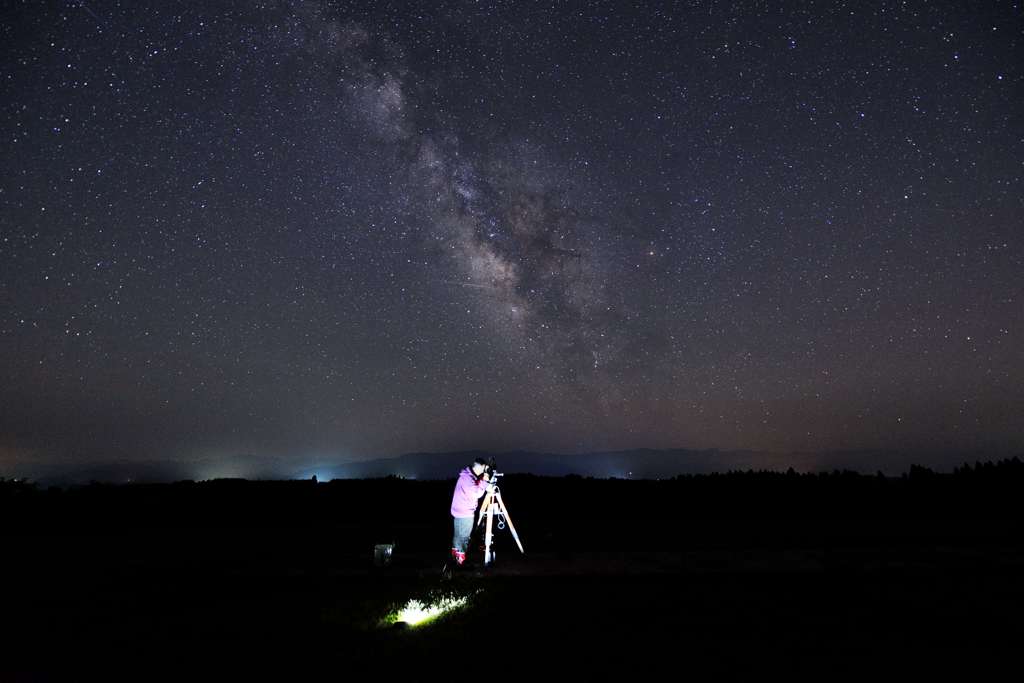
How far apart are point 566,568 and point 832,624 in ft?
14.6

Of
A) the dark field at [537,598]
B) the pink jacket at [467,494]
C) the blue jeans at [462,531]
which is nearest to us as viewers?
the dark field at [537,598]

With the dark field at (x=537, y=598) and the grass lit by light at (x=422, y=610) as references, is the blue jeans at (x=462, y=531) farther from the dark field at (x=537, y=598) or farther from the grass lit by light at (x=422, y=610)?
the grass lit by light at (x=422, y=610)

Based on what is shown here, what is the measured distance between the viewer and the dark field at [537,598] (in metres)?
5.87

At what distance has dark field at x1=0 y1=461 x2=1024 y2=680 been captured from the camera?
587 cm

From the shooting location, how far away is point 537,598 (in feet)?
26.0

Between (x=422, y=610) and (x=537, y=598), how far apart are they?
1.62 m

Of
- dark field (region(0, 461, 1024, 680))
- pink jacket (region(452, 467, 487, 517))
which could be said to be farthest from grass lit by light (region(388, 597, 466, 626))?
pink jacket (region(452, 467, 487, 517))

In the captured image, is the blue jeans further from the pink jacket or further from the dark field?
the dark field

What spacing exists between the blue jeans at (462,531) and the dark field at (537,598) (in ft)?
1.43

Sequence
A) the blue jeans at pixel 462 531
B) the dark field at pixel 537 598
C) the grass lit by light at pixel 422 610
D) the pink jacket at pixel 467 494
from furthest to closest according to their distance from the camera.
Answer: the blue jeans at pixel 462 531 → the pink jacket at pixel 467 494 → the grass lit by light at pixel 422 610 → the dark field at pixel 537 598

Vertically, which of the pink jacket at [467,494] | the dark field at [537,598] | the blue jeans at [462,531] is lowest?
the dark field at [537,598]

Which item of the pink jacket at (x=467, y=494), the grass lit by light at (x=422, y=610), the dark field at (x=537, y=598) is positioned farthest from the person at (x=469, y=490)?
the grass lit by light at (x=422, y=610)

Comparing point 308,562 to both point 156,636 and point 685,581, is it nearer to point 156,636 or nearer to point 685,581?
point 156,636

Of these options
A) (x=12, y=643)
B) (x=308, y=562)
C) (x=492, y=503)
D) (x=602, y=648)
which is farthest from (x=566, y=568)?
(x=12, y=643)
